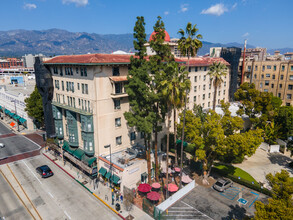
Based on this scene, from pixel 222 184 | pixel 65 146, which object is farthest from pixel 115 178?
pixel 222 184

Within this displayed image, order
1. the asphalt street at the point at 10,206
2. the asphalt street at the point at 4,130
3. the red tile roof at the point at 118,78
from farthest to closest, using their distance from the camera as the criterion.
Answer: the asphalt street at the point at 4,130 < the red tile roof at the point at 118,78 < the asphalt street at the point at 10,206

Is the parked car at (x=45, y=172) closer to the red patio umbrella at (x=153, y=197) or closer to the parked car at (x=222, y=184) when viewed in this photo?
the red patio umbrella at (x=153, y=197)

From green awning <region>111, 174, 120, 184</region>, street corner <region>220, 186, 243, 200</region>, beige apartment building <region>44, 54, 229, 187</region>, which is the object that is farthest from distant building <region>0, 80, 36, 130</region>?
street corner <region>220, 186, 243, 200</region>

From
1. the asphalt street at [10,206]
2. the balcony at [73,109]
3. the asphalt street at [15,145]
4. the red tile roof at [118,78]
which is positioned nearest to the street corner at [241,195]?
the red tile roof at [118,78]

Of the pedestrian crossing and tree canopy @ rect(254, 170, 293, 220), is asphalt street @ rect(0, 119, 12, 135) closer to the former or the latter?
the pedestrian crossing

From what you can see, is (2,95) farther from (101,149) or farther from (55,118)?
(101,149)

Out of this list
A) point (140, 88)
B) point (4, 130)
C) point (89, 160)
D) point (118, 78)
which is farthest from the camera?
Result: point (4, 130)

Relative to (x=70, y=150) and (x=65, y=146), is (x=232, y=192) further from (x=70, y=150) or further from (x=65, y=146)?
(x=65, y=146)
